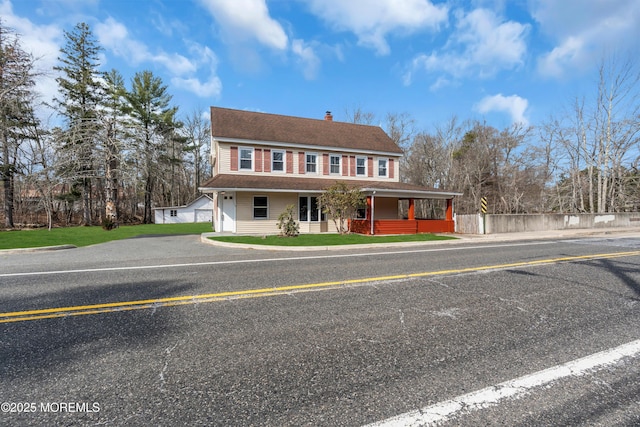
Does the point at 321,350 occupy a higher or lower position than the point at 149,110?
lower

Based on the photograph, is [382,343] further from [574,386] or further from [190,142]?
[190,142]

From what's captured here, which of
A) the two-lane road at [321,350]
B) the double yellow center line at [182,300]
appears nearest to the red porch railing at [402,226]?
the double yellow center line at [182,300]

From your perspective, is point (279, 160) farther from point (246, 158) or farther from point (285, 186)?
point (285, 186)

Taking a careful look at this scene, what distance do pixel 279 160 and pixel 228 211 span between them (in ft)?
15.7

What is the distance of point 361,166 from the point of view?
21.4 meters

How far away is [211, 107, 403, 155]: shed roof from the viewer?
18.9m

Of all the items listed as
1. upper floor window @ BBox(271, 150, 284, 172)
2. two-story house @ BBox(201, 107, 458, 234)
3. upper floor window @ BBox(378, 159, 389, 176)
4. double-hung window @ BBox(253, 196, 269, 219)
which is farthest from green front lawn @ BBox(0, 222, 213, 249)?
upper floor window @ BBox(378, 159, 389, 176)

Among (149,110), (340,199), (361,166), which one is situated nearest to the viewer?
(340,199)

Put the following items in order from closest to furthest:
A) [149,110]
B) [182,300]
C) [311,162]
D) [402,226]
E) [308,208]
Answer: [182,300] < [402,226] < [308,208] < [311,162] < [149,110]

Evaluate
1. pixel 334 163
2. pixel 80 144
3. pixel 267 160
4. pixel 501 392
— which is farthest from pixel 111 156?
pixel 501 392

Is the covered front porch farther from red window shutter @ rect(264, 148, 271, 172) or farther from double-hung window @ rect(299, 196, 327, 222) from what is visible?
red window shutter @ rect(264, 148, 271, 172)

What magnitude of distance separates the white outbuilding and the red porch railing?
2468 cm

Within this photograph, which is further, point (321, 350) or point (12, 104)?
point (12, 104)

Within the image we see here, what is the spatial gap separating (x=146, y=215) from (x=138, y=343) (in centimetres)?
3597
